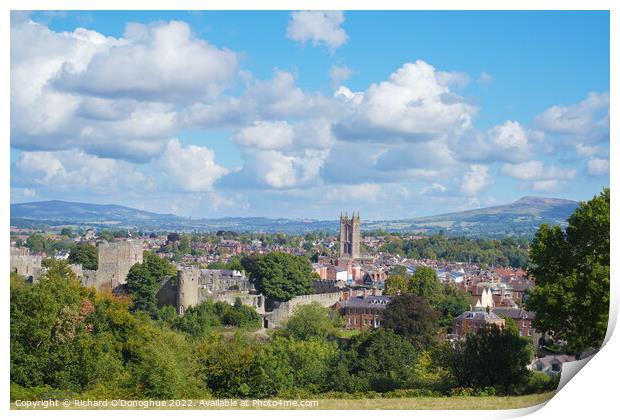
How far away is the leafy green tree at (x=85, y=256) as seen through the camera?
102 feet

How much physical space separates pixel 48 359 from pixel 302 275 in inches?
734

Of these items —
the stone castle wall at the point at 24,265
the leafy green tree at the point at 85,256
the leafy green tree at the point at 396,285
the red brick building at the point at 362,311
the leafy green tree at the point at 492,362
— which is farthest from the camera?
the leafy green tree at the point at 85,256

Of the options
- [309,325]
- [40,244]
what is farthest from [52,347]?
[40,244]

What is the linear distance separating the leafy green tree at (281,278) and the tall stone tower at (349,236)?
30891 millimetres

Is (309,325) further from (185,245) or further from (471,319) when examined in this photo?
(185,245)

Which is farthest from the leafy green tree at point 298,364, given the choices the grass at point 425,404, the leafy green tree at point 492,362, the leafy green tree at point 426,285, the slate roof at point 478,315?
the leafy green tree at point 426,285

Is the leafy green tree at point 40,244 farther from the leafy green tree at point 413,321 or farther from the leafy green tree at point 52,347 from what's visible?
the leafy green tree at point 52,347

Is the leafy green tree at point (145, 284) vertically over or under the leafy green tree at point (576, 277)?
under

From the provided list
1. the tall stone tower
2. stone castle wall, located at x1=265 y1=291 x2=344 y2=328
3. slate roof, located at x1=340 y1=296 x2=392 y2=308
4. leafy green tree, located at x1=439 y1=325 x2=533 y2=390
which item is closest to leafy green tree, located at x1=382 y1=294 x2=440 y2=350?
stone castle wall, located at x1=265 y1=291 x2=344 y2=328

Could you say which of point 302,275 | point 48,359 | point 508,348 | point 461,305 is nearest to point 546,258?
point 508,348

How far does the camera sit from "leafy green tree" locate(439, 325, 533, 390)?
33.1 ft

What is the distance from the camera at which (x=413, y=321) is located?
742 inches
